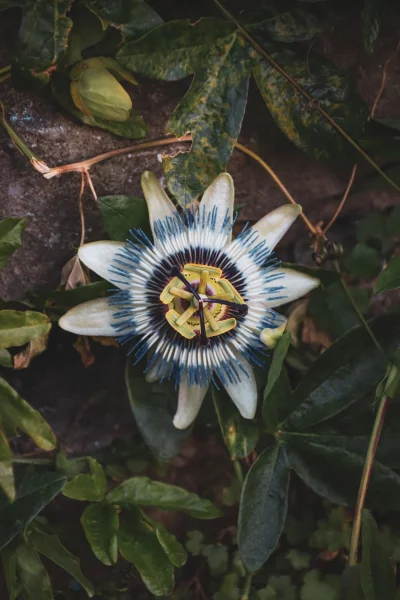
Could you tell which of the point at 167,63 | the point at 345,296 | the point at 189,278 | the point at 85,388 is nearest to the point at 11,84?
the point at 167,63

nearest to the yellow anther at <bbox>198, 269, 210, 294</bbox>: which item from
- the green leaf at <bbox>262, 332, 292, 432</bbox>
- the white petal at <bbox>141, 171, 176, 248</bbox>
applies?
A: the white petal at <bbox>141, 171, 176, 248</bbox>

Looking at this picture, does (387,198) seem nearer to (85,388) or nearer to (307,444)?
(307,444)

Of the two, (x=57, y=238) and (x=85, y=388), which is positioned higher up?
(x=57, y=238)

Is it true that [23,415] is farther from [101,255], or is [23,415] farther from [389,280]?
[389,280]

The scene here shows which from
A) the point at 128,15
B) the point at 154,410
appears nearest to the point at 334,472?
the point at 154,410

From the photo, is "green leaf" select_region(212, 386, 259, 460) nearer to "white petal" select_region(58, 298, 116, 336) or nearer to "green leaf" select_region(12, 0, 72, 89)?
"white petal" select_region(58, 298, 116, 336)

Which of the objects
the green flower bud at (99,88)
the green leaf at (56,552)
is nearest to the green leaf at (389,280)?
the green flower bud at (99,88)
